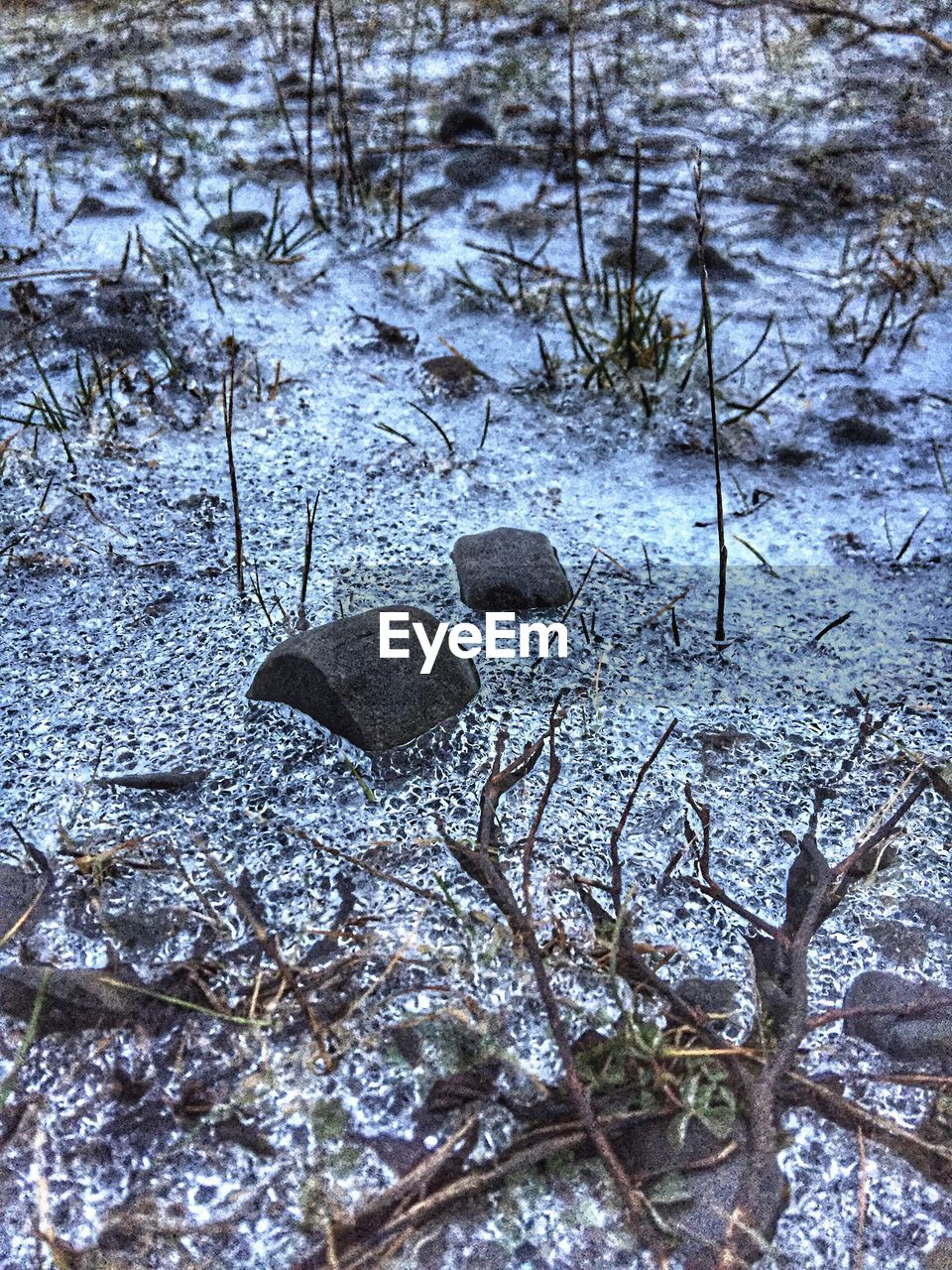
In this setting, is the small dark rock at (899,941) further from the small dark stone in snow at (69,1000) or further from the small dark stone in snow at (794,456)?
the small dark stone in snow at (794,456)

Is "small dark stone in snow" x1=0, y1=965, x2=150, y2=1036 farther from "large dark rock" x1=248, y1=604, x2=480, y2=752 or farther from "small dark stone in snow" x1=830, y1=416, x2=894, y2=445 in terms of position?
"small dark stone in snow" x1=830, y1=416, x2=894, y2=445

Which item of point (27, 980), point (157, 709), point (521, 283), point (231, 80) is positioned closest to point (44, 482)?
point (157, 709)

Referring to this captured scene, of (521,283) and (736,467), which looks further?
(521,283)

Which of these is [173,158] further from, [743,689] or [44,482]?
[743,689]

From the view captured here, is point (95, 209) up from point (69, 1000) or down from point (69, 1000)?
up

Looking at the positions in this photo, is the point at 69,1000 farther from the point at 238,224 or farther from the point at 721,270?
the point at 721,270

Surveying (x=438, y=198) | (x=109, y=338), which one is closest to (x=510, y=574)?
(x=109, y=338)

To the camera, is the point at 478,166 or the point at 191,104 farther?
the point at 191,104
